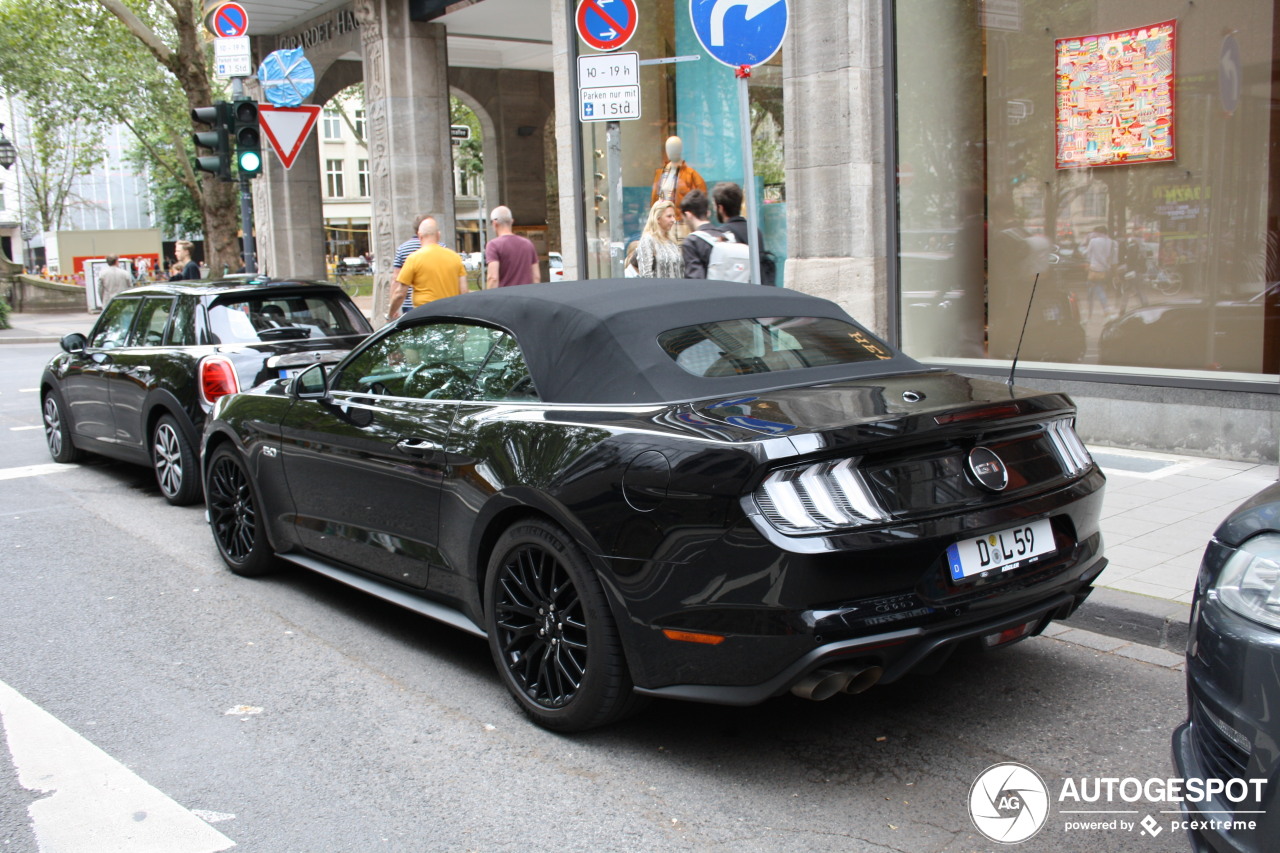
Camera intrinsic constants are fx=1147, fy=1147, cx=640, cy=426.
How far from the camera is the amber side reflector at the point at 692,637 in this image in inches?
134

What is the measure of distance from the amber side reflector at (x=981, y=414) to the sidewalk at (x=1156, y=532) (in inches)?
59.3

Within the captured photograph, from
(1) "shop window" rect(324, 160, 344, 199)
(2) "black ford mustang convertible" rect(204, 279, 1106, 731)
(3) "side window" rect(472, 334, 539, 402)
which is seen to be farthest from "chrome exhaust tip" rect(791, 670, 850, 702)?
(1) "shop window" rect(324, 160, 344, 199)

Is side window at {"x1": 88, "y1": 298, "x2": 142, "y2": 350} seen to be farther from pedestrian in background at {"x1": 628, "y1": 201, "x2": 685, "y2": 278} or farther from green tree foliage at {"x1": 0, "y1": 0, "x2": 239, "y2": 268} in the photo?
green tree foliage at {"x1": 0, "y1": 0, "x2": 239, "y2": 268}

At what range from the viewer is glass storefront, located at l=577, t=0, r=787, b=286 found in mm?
10812

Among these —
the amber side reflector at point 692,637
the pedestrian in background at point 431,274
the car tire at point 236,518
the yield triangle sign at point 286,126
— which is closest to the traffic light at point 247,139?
the yield triangle sign at point 286,126

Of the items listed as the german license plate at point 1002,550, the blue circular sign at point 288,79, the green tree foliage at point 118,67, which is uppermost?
the green tree foliage at point 118,67

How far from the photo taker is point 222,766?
379 centimetres

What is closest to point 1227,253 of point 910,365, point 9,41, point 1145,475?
point 1145,475

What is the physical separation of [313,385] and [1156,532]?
4.38 metres

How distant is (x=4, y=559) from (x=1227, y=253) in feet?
27.3

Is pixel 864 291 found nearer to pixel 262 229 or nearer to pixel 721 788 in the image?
pixel 721 788

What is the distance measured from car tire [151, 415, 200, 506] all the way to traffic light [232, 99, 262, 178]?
17.5ft

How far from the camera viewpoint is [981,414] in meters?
3.71

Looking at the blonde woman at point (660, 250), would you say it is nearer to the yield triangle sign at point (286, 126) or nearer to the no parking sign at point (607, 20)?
the no parking sign at point (607, 20)
